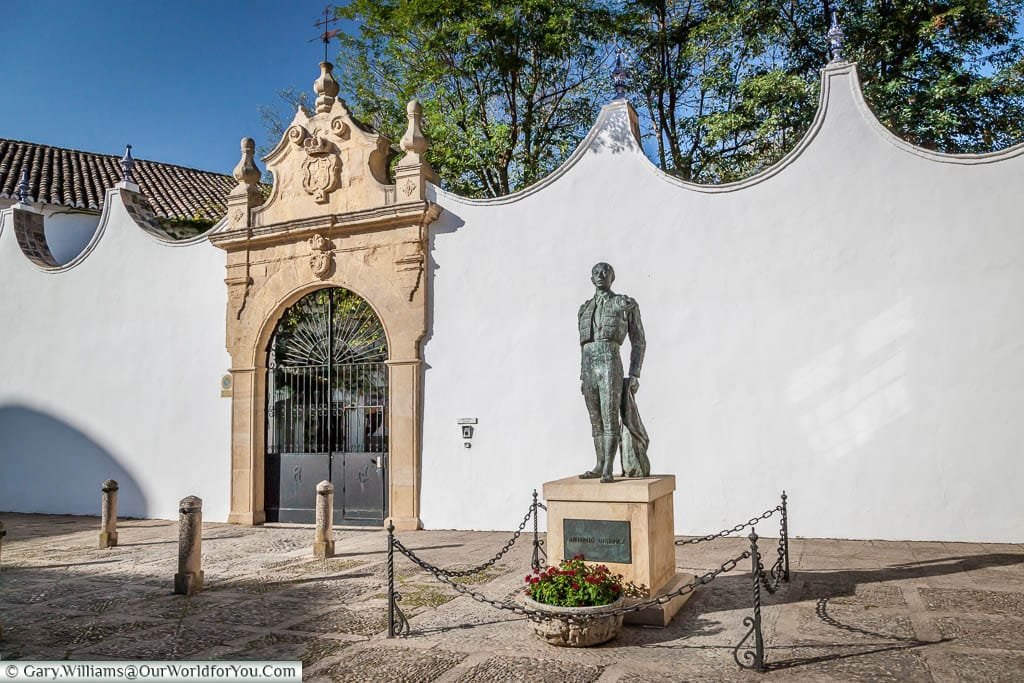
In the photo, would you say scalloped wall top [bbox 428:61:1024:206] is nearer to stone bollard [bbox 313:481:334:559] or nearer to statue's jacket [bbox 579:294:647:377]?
statue's jacket [bbox 579:294:647:377]

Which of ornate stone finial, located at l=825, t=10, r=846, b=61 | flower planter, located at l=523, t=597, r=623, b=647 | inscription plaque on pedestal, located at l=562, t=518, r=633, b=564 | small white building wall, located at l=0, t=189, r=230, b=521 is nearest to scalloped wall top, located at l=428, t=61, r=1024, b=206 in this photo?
ornate stone finial, located at l=825, t=10, r=846, b=61

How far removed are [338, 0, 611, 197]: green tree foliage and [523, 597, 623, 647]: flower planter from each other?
1137cm

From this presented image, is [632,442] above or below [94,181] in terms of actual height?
below

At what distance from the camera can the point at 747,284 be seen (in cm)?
944

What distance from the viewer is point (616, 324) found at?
20.1 feet

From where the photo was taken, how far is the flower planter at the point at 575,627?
4.96 meters

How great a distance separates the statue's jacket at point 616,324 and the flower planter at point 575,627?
194 cm

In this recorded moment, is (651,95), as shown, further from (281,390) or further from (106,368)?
(106,368)

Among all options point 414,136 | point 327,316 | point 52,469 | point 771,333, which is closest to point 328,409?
point 327,316

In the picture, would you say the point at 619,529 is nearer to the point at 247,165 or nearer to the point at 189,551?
the point at 189,551

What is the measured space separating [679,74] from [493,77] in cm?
376

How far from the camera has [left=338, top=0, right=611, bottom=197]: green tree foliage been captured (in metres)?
15.1

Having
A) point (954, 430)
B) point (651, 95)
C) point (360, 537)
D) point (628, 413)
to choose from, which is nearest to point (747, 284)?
point (954, 430)

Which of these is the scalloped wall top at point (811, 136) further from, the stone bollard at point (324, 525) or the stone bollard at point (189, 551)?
the stone bollard at point (189, 551)
